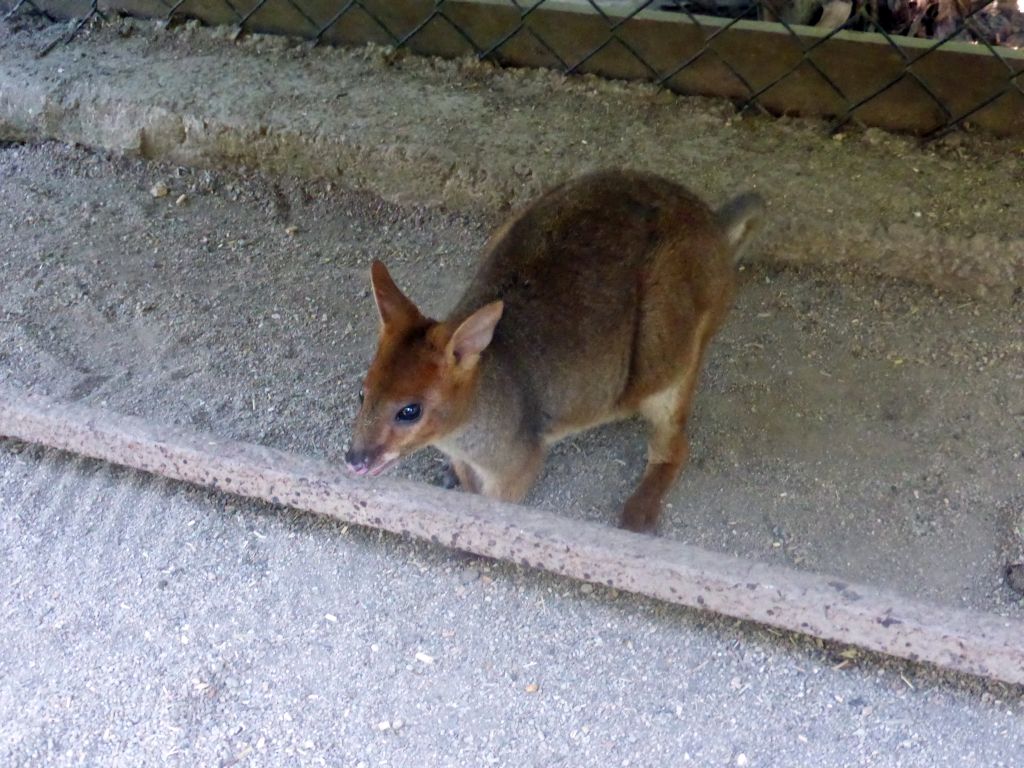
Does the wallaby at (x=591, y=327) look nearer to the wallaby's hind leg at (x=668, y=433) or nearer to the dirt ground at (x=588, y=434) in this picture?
the wallaby's hind leg at (x=668, y=433)

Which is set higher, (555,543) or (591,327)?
(591,327)

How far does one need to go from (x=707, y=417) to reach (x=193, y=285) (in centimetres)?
169

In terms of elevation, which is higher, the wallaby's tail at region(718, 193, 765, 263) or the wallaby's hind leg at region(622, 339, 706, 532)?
the wallaby's tail at region(718, 193, 765, 263)

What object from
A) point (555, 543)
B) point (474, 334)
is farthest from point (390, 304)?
point (555, 543)

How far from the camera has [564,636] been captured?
2.44 m

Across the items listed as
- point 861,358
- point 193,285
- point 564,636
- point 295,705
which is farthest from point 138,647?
point 861,358

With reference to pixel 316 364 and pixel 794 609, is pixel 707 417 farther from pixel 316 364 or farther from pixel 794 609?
pixel 316 364

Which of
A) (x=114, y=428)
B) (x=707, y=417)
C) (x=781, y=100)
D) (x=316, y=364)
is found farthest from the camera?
(x=781, y=100)

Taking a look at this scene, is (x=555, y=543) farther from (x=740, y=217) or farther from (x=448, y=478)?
(x=740, y=217)

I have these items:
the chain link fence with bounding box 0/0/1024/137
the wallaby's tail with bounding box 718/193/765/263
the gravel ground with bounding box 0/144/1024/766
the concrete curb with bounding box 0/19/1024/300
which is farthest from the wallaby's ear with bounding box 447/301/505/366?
the chain link fence with bounding box 0/0/1024/137

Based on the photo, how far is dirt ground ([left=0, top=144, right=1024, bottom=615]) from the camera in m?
2.67

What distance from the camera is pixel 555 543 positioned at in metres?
2.33

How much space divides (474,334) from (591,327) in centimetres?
40

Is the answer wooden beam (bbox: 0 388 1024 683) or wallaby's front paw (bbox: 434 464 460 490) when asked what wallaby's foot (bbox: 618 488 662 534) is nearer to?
wooden beam (bbox: 0 388 1024 683)
